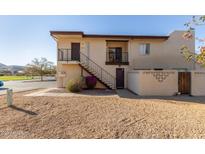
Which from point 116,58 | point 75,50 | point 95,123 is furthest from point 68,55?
point 95,123

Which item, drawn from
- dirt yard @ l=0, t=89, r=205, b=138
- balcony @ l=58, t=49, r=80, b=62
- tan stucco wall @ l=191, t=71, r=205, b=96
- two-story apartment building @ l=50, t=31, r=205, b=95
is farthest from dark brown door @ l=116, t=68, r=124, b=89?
dirt yard @ l=0, t=89, r=205, b=138

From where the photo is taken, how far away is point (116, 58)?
21484 mm

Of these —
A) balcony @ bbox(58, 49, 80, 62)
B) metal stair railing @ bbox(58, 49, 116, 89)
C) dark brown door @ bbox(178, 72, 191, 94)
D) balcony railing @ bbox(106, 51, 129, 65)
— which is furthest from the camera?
balcony railing @ bbox(106, 51, 129, 65)

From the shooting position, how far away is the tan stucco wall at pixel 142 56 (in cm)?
1966

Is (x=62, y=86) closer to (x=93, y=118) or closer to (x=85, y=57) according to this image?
(x=85, y=57)

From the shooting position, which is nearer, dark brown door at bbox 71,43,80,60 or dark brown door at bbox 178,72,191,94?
dark brown door at bbox 178,72,191,94

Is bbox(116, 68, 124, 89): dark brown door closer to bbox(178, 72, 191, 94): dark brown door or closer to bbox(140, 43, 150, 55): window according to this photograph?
bbox(140, 43, 150, 55): window

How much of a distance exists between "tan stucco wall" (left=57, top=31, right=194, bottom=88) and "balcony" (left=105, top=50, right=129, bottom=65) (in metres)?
0.38

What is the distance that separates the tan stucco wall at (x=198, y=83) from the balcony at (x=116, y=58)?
6.54 m

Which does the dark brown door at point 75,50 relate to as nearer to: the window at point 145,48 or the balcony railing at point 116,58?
the balcony railing at point 116,58

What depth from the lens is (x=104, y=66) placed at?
776 inches

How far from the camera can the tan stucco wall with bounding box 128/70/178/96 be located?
48.6ft

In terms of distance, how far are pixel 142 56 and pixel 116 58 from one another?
115 inches
